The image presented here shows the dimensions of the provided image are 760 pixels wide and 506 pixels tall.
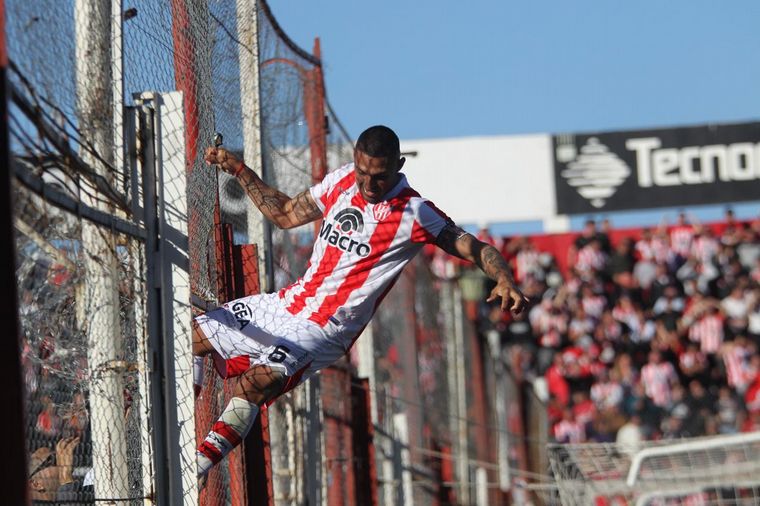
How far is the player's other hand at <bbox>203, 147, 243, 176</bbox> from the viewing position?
5594 mm

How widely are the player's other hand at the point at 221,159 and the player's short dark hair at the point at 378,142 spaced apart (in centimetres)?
54

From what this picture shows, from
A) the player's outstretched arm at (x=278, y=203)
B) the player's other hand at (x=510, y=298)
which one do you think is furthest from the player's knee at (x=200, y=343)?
the player's other hand at (x=510, y=298)

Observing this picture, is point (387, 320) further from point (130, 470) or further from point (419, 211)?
point (130, 470)

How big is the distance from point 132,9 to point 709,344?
20.4m

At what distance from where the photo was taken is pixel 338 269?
5.71m

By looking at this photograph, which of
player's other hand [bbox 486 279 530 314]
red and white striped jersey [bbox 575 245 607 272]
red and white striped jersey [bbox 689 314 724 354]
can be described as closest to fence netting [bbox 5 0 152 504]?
player's other hand [bbox 486 279 530 314]

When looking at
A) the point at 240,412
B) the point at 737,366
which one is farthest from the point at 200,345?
the point at 737,366

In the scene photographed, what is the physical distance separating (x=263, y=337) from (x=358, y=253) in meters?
0.53

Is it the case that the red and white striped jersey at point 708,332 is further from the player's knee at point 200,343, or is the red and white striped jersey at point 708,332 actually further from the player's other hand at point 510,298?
the player's other hand at point 510,298

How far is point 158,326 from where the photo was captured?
4.78 metres

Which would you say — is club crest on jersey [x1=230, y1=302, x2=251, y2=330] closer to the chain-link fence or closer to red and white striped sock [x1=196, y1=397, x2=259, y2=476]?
the chain-link fence

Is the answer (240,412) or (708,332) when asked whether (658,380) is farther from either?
(240,412)

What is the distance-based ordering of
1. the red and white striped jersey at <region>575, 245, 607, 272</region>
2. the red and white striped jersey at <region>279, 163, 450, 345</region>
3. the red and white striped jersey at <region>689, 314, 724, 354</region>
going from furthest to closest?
the red and white striped jersey at <region>575, 245, 607, 272</region> → the red and white striped jersey at <region>689, 314, 724, 354</region> → the red and white striped jersey at <region>279, 163, 450, 345</region>

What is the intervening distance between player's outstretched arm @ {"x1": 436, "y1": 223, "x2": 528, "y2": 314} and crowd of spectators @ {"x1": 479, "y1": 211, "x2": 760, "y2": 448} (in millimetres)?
16355
